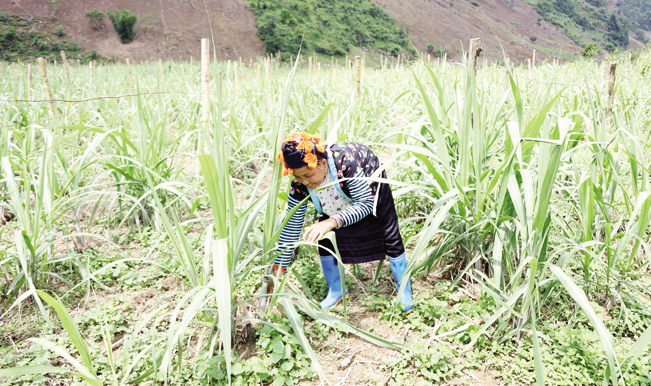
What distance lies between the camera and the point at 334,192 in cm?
152

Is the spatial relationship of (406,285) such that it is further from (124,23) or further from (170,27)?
(170,27)

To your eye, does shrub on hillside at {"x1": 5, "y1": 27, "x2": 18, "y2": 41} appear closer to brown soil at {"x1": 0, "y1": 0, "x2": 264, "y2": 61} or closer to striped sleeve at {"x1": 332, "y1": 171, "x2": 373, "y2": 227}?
brown soil at {"x1": 0, "y1": 0, "x2": 264, "y2": 61}

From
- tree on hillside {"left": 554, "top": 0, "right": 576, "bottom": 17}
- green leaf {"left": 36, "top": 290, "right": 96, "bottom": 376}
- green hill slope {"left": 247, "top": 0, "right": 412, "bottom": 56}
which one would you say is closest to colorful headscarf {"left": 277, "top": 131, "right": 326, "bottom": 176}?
green leaf {"left": 36, "top": 290, "right": 96, "bottom": 376}

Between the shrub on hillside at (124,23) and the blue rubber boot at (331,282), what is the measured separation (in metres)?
35.1

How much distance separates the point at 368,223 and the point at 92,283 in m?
1.31

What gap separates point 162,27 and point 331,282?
123ft

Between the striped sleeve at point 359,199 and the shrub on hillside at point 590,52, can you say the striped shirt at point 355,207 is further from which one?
the shrub on hillside at point 590,52

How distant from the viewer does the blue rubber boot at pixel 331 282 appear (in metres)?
1.62

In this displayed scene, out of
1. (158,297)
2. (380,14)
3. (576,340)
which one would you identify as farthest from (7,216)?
(380,14)

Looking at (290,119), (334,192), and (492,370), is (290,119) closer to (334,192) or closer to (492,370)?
(334,192)

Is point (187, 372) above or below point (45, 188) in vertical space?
below

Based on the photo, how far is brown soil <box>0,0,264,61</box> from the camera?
29.8 meters

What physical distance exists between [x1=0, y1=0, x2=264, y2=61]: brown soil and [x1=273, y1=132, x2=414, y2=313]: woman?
30.9 metres

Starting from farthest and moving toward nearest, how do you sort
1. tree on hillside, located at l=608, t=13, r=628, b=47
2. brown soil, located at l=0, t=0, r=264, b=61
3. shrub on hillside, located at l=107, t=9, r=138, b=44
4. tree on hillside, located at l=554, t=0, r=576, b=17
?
tree on hillside, located at l=554, t=0, r=576, b=17
tree on hillside, located at l=608, t=13, r=628, b=47
shrub on hillside, located at l=107, t=9, r=138, b=44
brown soil, located at l=0, t=0, r=264, b=61
